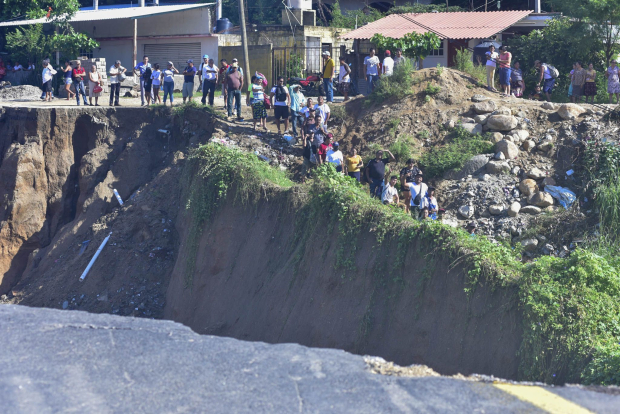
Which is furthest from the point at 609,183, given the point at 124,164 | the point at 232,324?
the point at 124,164

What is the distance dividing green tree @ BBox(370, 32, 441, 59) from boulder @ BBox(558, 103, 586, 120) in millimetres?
4769

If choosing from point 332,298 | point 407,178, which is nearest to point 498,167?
point 407,178

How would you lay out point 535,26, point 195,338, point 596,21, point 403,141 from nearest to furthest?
point 195,338 < point 403,141 < point 596,21 < point 535,26

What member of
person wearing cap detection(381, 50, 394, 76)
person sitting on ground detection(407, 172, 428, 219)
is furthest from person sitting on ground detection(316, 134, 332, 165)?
person wearing cap detection(381, 50, 394, 76)

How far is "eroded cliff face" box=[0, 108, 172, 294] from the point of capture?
19.3m

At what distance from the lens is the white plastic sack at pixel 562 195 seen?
13.3 m

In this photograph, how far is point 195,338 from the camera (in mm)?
5348

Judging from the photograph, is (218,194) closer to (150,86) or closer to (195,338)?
(150,86)

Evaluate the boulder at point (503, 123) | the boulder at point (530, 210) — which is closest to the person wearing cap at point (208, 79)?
the boulder at point (503, 123)

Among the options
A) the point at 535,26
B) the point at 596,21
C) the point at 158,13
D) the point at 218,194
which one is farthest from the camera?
the point at 158,13

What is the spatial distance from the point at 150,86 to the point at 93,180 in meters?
3.23

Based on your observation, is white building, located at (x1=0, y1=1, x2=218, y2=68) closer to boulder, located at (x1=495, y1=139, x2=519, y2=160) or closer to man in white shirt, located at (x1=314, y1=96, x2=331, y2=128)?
man in white shirt, located at (x1=314, y1=96, x2=331, y2=128)

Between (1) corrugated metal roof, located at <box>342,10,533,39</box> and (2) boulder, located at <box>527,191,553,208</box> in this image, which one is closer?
(2) boulder, located at <box>527,191,553,208</box>

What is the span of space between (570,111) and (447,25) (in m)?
8.68
